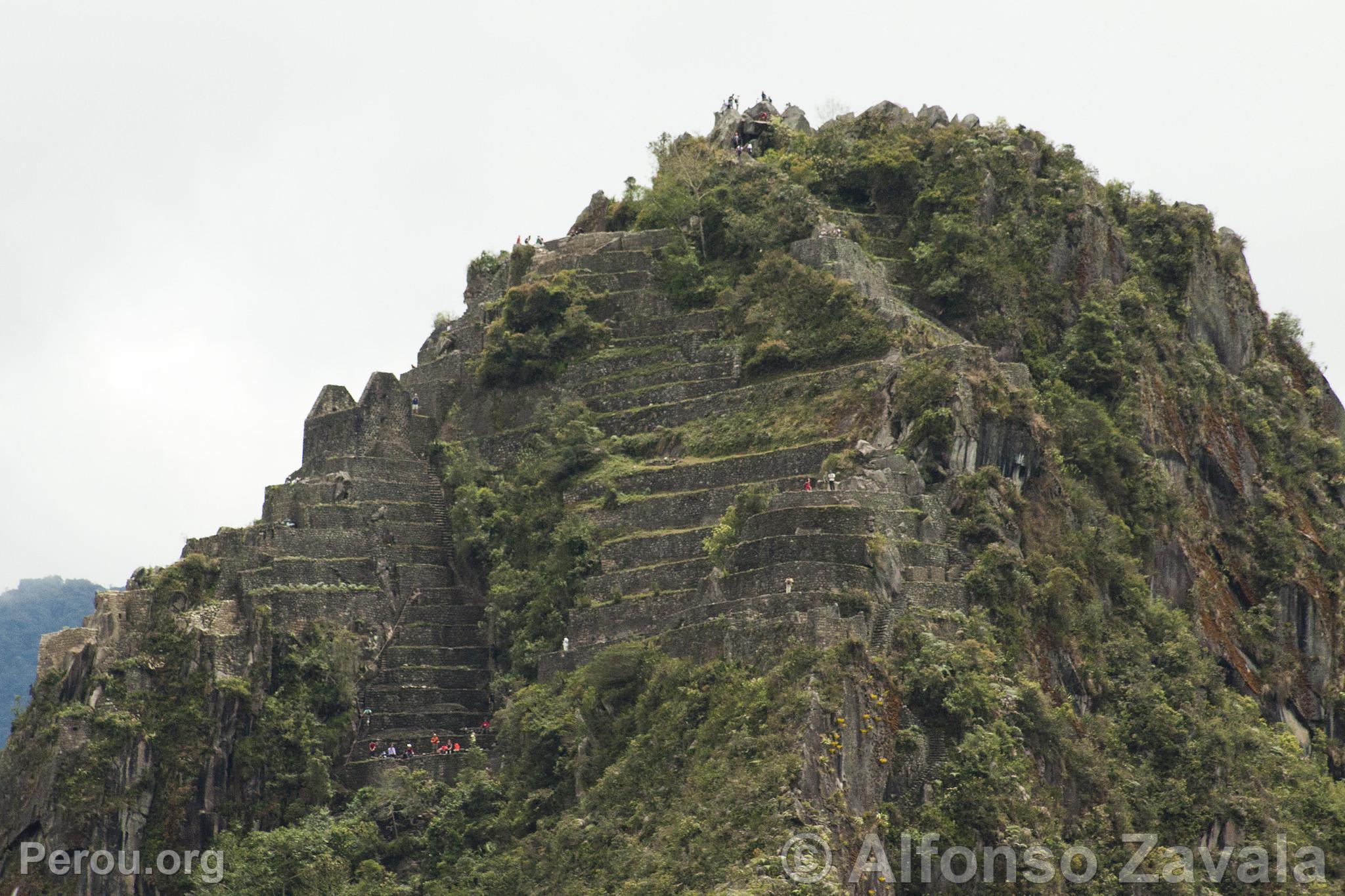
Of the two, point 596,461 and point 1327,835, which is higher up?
point 596,461

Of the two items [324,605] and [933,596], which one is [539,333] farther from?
[933,596]

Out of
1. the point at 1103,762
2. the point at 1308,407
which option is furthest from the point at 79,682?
the point at 1308,407

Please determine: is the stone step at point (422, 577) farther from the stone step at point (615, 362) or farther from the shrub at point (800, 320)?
the shrub at point (800, 320)

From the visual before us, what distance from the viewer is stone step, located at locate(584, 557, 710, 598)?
224ft

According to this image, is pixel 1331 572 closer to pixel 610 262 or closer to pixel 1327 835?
pixel 1327 835

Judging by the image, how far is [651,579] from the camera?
69.2 m

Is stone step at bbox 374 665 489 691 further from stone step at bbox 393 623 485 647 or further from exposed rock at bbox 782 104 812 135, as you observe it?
exposed rock at bbox 782 104 812 135

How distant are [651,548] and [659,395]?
7206 millimetres

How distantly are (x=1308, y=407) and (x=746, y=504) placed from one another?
24641 millimetres

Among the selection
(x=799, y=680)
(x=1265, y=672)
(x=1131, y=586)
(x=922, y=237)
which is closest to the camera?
(x=799, y=680)

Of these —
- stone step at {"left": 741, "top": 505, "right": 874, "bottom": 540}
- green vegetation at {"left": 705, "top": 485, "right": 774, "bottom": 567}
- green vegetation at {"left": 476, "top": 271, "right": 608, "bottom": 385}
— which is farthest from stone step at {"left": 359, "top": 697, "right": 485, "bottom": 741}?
stone step at {"left": 741, "top": 505, "right": 874, "bottom": 540}

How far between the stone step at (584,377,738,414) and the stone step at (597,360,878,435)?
11.0 inches

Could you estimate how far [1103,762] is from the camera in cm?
6475

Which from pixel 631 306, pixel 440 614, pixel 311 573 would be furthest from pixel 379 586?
pixel 631 306
